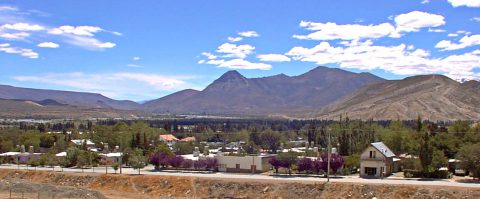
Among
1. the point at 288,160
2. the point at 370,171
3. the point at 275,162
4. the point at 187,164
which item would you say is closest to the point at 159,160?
the point at 187,164

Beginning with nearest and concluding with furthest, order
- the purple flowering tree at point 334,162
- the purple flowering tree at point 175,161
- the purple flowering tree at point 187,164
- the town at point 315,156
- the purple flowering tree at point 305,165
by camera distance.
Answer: the town at point 315,156
the purple flowering tree at point 334,162
the purple flowering tree at point 305,165
the purple flowering tree at point 175,161
the purple flowering tree at point 187,164

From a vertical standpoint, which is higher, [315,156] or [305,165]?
[315,156]

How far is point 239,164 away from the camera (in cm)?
9138

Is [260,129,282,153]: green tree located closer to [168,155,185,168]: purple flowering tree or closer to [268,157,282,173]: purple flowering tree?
[168,155,185,168]: purple flowering tree

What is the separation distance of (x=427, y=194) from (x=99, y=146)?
298 feet

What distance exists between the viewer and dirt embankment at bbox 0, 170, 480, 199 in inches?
2534

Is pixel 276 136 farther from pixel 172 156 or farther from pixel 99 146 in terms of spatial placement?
pixel 172 156

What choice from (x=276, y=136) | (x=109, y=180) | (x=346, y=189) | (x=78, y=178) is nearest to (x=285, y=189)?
(x=346, y=189)

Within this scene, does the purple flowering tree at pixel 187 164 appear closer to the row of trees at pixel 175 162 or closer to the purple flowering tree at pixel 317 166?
the row of trees at pixel 175 162

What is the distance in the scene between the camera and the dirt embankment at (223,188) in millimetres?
64375

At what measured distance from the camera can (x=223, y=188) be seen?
7388 centimetres

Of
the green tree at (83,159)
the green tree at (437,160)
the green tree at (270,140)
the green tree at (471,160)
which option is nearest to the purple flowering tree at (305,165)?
the green tree at (437,160)

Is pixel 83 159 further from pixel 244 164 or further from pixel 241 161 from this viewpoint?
pixel 244 164

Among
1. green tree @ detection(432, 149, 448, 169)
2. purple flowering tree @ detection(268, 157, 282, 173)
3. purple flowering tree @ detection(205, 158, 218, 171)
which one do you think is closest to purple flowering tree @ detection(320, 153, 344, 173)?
purple flowering tree @ detection(268, 157, 282, 173)
